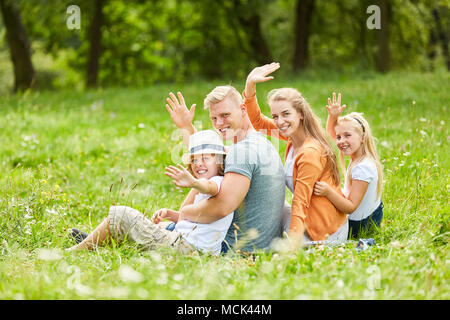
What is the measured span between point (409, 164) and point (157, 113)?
18.0ft

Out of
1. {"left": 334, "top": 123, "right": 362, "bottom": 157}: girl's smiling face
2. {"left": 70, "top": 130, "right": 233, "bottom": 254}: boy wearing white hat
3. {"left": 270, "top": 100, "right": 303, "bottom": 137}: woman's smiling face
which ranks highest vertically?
{"left": 270, "top": 100, "right": 303, "bottom": 137}: woman's smiling face

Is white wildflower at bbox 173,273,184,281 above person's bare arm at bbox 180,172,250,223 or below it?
below

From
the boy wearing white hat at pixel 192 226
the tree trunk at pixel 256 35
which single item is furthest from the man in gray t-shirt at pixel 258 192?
the tree trunk at pixel 256 35

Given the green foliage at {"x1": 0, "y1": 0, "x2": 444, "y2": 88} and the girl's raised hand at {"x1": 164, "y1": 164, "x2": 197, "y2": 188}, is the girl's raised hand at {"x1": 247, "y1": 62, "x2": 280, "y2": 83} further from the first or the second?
the green foliage at {"x1": 0, "y1": 0, "x2": 444, "y2": 88}

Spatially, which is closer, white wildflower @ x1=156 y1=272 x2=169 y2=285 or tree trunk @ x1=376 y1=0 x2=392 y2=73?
white wildflower @ x1=156 y1=272 x2=169 y2=285

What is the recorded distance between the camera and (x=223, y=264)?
3543 millimetres

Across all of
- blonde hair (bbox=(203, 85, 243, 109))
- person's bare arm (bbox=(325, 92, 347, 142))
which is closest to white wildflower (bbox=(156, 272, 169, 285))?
blonde hair (bbox=(203, 85, 243, 109))

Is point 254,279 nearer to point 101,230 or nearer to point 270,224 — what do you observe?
point 270,224

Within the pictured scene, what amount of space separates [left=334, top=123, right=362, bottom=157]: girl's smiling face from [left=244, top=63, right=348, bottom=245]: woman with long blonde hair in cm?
30

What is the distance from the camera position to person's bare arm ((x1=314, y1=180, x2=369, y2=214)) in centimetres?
388

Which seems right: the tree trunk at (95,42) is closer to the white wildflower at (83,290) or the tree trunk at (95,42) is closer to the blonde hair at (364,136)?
the blonde hair at (364,136)

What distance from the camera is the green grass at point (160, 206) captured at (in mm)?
2984

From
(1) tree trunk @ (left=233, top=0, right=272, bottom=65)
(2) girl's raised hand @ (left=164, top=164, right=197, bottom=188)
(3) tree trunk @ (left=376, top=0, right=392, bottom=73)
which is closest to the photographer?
(2) girl's raised hand @ (left=164, top=164, right=197, bottom=188)
